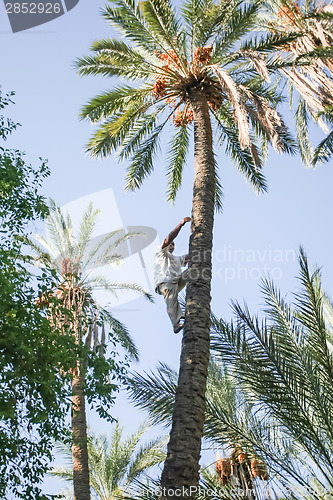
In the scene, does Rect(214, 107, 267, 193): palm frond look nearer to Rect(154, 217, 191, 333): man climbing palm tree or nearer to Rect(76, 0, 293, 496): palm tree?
Rect(76, 0, 293, 496): palm tree

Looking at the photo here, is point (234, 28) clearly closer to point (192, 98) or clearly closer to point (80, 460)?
point (192, 98)

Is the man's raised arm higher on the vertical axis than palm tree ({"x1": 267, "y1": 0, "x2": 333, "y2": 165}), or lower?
lower

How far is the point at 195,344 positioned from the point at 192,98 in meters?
5.41

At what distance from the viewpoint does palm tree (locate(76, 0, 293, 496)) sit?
28.2 feet

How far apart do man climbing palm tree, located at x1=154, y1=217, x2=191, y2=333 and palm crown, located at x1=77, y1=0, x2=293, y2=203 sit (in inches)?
92.8

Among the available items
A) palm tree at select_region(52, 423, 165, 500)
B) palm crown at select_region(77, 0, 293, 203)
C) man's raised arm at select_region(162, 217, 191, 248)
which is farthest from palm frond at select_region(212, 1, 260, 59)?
palm tree at select_region(52, 423, 165, 500)

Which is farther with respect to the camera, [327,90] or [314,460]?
[327,90]

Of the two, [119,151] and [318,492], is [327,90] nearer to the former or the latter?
[119,151]

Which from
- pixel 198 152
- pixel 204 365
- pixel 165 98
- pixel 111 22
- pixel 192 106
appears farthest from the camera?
pixel 111 22

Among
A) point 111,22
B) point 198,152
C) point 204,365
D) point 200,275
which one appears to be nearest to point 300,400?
point 204,365

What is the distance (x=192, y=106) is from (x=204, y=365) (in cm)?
547

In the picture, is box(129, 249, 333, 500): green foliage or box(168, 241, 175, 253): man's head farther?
box(168, 241, 175, 253): man's head

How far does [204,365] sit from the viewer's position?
21.2 ft

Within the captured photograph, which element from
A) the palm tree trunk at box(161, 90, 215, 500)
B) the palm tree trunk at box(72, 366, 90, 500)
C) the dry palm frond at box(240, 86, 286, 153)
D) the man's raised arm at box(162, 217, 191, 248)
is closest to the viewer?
the palm tree trunk at box(161, 90, 215, 500)
